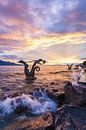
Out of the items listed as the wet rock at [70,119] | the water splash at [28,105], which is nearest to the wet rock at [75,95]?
the water splash at [28,105]

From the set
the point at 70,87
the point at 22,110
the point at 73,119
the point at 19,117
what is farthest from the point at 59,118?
the point at 70,87

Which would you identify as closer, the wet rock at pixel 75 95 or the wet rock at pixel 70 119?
the wet rock at pixel 70 119

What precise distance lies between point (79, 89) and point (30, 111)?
2.91 meters

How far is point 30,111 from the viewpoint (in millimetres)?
12125

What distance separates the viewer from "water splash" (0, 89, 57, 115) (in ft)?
40.2

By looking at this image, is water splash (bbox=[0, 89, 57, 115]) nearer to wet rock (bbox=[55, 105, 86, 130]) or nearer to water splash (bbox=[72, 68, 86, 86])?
water splash (bbox=[72, 68, 86, 86])

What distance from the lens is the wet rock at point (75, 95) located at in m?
11.9

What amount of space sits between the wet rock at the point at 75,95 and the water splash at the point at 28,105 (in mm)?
927

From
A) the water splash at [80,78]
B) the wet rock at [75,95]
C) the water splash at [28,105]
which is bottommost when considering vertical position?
the water splash at [28,105]

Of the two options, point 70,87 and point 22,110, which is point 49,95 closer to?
point 70,87

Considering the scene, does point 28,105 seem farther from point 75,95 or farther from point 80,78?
point 80,78

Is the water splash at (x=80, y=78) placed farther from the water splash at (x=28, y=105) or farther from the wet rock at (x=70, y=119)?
the wet rock at (x=70, y=119)

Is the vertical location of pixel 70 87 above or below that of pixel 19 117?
above

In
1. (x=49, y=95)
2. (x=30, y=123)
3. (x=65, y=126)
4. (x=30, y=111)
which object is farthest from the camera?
(x=49, y=95)
